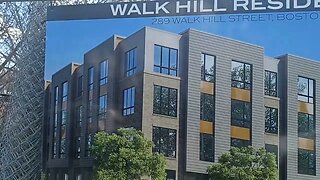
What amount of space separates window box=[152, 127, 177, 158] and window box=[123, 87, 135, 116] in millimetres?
282

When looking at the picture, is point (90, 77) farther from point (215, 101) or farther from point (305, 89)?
point (305, 89)

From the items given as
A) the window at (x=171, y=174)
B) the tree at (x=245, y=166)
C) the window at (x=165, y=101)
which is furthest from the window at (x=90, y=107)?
the tree at (x=245, y=166)

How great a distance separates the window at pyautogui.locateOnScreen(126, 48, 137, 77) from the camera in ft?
15.7

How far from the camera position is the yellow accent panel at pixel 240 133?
4.64 metres

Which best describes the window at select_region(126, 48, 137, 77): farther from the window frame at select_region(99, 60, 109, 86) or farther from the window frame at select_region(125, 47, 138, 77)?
the window frame at select_region(99, 60, 109, 86)

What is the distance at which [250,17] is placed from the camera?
4734 mm

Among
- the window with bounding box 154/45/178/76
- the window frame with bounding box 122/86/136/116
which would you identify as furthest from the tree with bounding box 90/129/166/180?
the window with bounding box 154/45/178/76

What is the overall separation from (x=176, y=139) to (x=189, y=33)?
843 millimetres

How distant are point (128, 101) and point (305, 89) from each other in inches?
54.0

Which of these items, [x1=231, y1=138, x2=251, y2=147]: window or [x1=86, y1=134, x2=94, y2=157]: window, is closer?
[x1=231, y1=138, x2=251, y2=147]: window

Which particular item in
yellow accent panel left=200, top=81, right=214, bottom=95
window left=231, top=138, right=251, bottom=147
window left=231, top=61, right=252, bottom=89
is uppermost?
window left=231, top=61, right=252, bottom=89

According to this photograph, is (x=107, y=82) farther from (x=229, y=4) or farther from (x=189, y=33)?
(x=229, y=4)

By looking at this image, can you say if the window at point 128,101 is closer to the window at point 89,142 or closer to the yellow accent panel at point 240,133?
the window at point 89,142

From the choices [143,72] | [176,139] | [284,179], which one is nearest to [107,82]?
[143,72]
